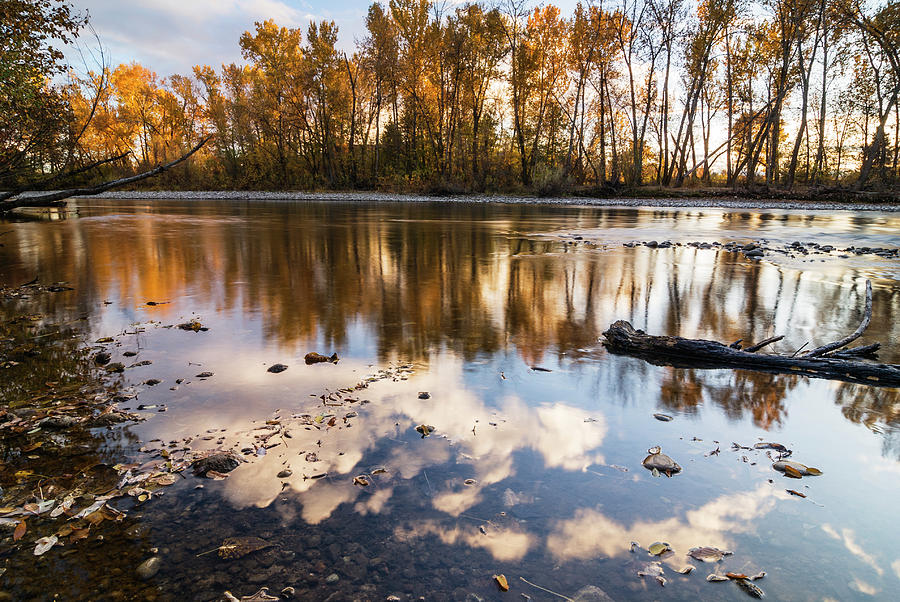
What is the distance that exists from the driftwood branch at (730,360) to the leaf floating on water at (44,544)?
4.48 meters

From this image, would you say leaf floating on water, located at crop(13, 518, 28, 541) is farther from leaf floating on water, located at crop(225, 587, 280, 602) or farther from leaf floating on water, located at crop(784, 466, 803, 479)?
leaf floating on water, located at crop(784, 466, 803, 479)

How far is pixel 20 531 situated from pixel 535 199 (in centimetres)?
3789

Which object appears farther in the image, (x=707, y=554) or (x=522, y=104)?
(x=522, y=104)

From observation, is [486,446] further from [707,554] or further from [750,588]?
[750,588]

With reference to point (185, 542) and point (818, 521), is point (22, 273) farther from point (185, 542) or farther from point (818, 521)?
point (818, 521)

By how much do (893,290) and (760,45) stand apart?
40794 millimetres

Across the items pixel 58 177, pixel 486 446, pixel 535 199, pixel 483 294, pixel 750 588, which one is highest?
pixel 535 199

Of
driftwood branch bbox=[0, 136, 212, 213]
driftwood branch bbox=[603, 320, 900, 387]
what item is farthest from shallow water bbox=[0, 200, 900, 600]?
driftwood branch bbox=[0, 136, 212, 213]

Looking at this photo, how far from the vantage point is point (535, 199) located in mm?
38125

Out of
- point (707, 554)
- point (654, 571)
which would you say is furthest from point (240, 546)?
point (707, 554)

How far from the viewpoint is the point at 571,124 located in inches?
1713

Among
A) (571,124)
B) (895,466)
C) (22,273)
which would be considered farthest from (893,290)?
(571,124)

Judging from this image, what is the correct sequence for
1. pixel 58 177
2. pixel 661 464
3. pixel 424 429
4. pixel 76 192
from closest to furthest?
1. pixel 661 464
2. pixel 424 429
3. pixel 76 192
4. pixel 58 177

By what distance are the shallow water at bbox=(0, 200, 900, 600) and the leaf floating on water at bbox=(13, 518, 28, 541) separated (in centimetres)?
28
